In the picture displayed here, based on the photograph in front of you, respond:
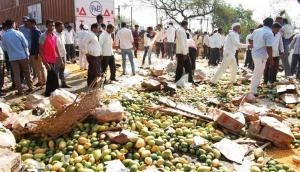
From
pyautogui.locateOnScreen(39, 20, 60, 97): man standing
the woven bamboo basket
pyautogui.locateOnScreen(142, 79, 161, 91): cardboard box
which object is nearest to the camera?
the woven bamboo basket

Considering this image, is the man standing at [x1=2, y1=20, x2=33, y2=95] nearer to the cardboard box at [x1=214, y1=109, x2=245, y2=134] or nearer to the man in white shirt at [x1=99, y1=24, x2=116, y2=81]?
the man in white shirt at [x1=99, y1=24, x2=116, y2=81]

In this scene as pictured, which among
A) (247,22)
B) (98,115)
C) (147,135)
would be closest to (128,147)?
(147,135)

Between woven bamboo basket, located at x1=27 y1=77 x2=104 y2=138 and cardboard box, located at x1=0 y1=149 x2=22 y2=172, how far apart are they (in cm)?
112

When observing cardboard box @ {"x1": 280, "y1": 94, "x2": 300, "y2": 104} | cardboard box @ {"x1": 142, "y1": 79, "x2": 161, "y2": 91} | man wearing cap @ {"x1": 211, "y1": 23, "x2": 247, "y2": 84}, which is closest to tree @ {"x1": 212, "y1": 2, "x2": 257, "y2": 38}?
man wearing cap @ {"x1": 211, "y1": 23, "x2": 247, "y2": 84}

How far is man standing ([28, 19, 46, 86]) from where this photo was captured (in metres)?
9.96

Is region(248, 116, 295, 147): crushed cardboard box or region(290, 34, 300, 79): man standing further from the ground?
region(290, 34, 300, 79): man standing

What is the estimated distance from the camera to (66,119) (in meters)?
5.37

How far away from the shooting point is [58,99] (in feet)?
21.4

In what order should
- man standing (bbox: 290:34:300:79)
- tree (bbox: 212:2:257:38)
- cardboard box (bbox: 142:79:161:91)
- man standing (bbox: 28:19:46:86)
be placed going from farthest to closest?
tree (bbox: 212:2:257:38) → man standing (bbox: 290:34:300:79) → man standing (bbox: 28:19:46:86) → cardboard box (bbox: 142:79:161:91)

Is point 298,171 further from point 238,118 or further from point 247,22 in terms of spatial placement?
point 247,22

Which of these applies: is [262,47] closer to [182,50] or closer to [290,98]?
[290,98]

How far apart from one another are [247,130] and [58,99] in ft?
9.86

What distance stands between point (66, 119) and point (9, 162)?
1.54m

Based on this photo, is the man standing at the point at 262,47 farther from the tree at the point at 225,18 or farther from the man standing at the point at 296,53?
the tree at the point at 225,18
